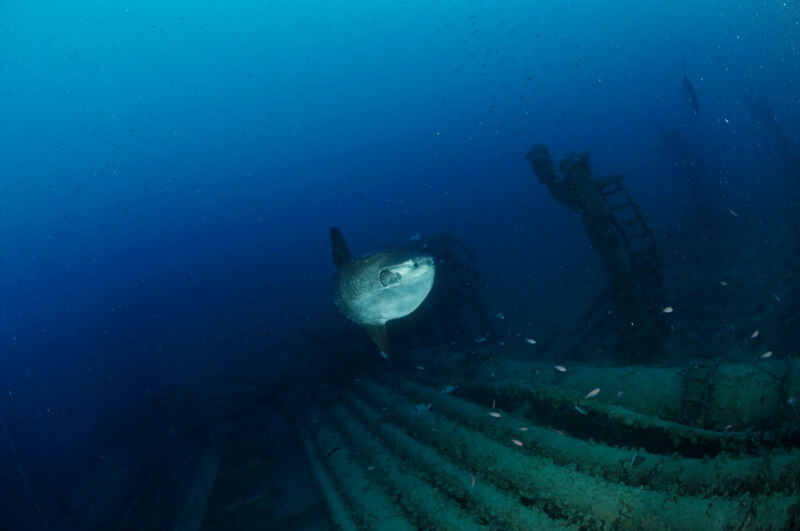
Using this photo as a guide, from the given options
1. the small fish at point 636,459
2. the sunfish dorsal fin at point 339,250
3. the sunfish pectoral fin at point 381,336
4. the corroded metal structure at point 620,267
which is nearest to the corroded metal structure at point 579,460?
the small fish at point 636,459

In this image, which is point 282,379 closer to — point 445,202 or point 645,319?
point 645,319

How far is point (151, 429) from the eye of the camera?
2233 centimetres

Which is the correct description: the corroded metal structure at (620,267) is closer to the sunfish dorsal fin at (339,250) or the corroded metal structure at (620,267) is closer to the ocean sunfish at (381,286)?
the ocean sunfish at (381,286)

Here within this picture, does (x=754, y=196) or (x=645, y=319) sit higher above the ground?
(x=645, y=319)

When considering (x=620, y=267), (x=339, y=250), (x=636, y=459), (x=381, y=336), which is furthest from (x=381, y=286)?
(x=620, y=267)

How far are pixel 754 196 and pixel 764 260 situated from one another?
1849 centimetres

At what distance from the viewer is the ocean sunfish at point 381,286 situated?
3266 mm

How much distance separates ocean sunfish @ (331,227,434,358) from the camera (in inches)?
129

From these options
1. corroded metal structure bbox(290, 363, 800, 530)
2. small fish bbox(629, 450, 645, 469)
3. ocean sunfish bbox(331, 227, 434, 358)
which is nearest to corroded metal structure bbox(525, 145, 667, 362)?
corroded metal structure bbox(290, 363, 800, 530)

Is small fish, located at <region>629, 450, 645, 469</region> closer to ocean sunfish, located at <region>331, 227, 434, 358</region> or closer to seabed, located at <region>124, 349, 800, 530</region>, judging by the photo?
seabed, located at <region>124, 349, 800, 530</region>

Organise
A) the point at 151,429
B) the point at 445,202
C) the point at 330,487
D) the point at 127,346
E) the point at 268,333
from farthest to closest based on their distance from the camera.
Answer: the point at 445,202, the point at 127,346, the point at 268,333, the point at 151,429, the point at 330,487

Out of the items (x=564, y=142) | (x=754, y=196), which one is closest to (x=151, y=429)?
(x=754, y=196)

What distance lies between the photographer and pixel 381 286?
3316mm

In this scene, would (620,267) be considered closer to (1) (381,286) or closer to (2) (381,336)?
(2) (381,336)
